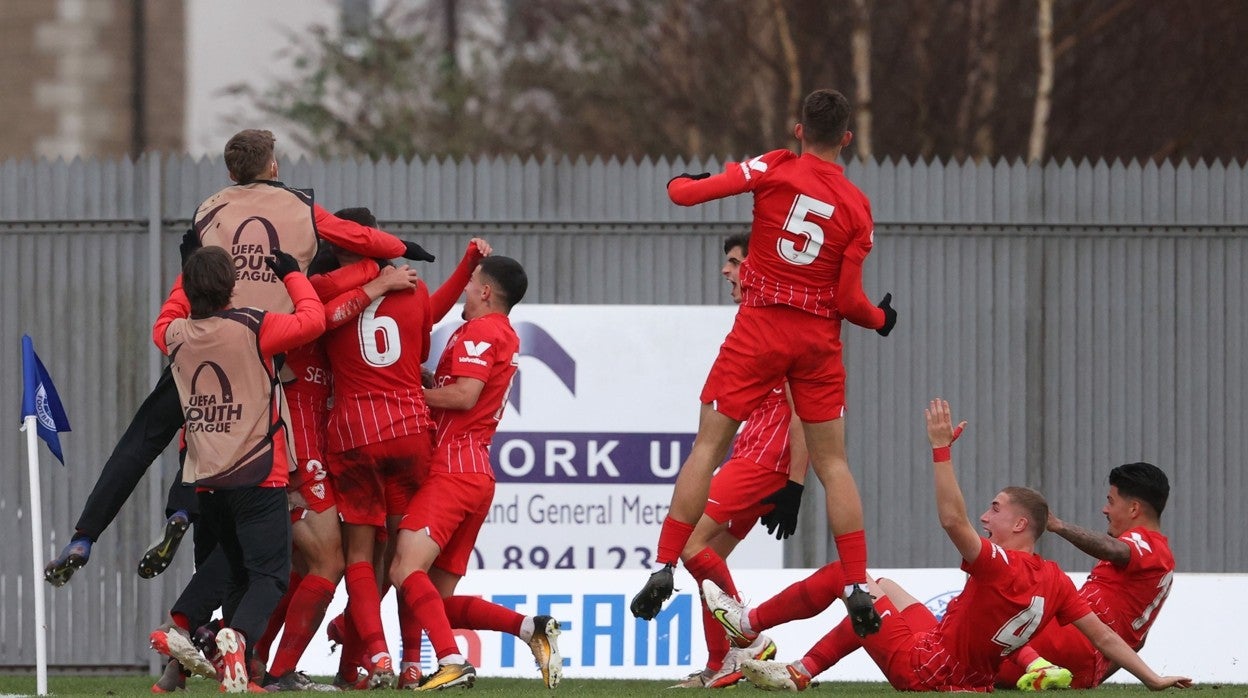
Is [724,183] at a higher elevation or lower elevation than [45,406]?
higher

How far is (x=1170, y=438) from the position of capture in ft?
37.7

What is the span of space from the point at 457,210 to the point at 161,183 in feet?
6.52

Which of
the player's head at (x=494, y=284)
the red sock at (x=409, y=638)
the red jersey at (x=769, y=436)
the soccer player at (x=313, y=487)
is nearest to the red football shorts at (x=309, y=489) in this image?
the soccer player at (x=313, y=487)

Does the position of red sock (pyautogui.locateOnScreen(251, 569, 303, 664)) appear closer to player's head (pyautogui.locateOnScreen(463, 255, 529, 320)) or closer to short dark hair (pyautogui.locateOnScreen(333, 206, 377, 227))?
player's head (pyautogui.locateOnScreen(463, 255, 529, 320))

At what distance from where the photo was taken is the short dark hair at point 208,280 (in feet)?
22.7

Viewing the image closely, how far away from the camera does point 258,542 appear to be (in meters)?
7.02

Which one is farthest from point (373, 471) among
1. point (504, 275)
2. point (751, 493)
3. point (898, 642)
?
point (898, 642)

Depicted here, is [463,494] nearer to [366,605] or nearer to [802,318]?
[366,605]

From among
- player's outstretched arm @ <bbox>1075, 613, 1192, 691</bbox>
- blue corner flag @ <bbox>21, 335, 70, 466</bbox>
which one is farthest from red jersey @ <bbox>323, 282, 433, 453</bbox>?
player's outstretched arm @ <bbox>1075, 613, 1192, 691</bbox>

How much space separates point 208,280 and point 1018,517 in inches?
144

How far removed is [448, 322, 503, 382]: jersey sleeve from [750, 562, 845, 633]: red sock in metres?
1.71

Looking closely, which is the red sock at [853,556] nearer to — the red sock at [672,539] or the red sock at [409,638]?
the red sock at [672,539]

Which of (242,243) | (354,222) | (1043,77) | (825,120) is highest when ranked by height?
(1043,77)

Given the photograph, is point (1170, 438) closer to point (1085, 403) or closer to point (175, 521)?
point (1085, 403)
